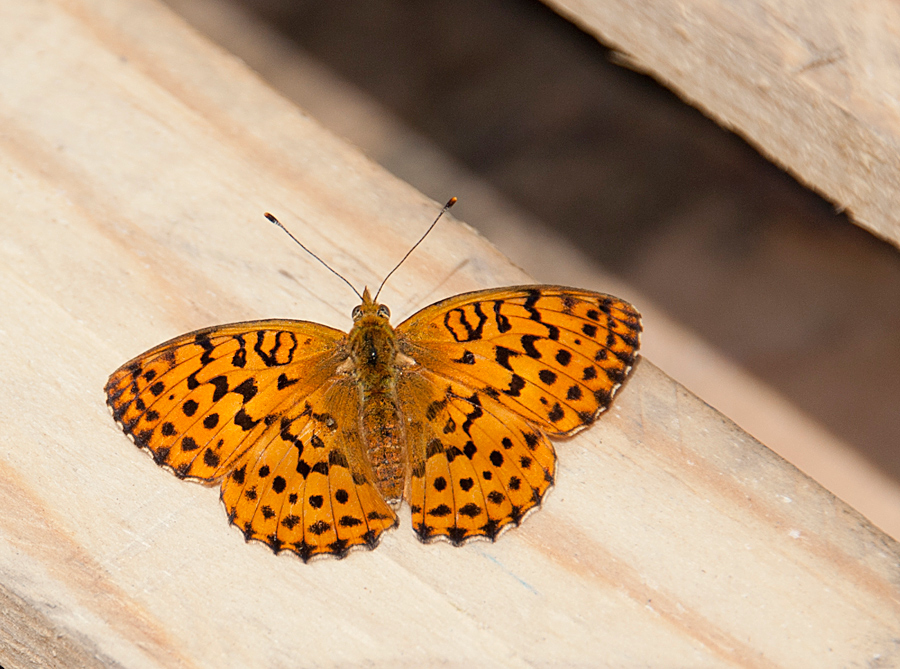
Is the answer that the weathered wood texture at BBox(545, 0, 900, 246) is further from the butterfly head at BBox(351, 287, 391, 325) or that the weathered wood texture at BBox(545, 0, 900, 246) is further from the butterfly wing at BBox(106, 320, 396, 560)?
the butterfly wing at BBox(106, 320, 396, 560)

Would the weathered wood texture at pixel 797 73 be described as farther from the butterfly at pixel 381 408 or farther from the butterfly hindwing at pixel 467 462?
the butterfly hindwing at pixel 467 462

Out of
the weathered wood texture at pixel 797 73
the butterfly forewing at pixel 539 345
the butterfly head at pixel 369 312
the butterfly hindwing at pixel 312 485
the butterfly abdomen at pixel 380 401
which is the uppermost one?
the weathered wood texture at pixel 797 73

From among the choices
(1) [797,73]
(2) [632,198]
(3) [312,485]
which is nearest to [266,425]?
(3) [312,485]

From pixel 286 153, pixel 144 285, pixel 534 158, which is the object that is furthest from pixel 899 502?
pixel 144 285

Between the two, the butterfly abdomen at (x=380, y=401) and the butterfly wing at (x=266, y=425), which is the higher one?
the butterfly abdomen at (x=380, y=401)

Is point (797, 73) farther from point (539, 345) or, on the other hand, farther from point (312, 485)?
point (312, 485)

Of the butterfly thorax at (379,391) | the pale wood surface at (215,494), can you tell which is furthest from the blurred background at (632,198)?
the butterfly thorax at (379,391)

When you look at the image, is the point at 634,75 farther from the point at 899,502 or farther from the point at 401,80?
the point at 899,502
